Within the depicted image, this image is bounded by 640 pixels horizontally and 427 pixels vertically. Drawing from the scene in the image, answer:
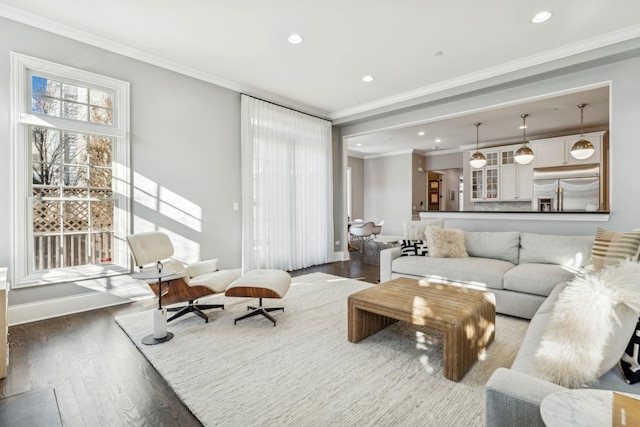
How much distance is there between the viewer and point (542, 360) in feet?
3.72

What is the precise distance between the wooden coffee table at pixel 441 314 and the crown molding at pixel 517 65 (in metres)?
3.09

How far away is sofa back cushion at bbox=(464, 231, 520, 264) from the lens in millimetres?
3596

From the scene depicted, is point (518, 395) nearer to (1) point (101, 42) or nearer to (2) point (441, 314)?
(2) point (441, 314)

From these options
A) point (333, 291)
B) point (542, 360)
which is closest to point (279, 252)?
point (333, 291)

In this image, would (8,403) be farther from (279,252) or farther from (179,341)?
(279,252)

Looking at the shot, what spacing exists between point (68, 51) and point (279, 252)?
3.63m

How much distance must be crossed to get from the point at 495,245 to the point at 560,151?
16.9 ft

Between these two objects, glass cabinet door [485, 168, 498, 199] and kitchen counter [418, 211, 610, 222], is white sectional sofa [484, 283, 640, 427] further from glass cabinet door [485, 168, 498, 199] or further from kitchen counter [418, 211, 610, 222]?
glass cabinet door [485, 168, 498, 199]

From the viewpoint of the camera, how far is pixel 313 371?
206cm

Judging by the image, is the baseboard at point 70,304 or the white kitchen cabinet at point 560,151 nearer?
the baseboard at point 70,304

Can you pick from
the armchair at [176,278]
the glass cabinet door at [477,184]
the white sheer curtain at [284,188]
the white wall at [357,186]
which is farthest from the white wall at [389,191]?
the armchair at [176,278]

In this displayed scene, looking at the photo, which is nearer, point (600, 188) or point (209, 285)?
point (209, 285)

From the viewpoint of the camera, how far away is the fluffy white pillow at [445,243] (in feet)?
12.2

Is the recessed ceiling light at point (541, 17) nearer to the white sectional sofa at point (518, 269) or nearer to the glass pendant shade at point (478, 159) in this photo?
the white sectional sofa at point (518, 269)
